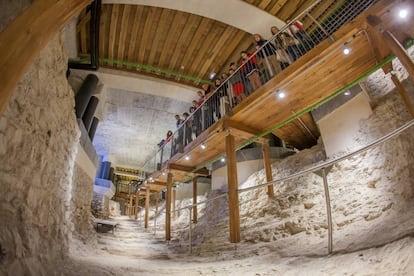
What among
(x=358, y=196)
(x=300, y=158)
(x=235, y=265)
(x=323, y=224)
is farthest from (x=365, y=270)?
(x=300, y=158)

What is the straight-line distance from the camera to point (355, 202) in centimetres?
404

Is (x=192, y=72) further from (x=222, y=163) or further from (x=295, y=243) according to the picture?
(x=295, y=243)

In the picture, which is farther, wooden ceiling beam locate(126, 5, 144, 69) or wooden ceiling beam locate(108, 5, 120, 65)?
wooden ceiling beam locate(126, 5, 144, 69)

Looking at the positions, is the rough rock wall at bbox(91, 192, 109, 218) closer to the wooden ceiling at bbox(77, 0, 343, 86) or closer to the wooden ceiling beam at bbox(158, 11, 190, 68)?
the wooden ceiling at bbox(77, 0, 343, 86)

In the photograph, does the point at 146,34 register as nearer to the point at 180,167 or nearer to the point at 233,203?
the point at 180,167

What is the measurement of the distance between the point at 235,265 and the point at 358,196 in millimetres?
2547

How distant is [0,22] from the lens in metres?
1.63

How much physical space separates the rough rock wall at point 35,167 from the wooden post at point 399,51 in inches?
168

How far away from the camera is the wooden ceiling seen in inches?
241

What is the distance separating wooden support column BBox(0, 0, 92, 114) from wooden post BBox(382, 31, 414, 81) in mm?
3771

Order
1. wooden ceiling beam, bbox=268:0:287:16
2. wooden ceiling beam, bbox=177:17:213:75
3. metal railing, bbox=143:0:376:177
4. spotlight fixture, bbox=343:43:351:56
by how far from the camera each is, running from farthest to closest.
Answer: wooden ceiling beam, bbox=177:17:213:75, wooden ceiling beam, bbox=268:0:287:16, metal railing, bbox=143:0:376:177, spotlight fixture, bbox=343:43:351:56

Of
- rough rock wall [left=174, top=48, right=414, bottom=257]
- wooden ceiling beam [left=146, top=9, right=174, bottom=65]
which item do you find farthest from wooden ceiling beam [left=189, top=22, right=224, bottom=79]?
rough rock wall [left=174, top=48, right=414, bottom=257]

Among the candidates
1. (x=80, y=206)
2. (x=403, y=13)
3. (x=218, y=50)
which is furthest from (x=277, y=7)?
(x=80, y=206)

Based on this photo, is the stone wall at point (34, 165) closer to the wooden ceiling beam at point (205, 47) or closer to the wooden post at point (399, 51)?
the wooden post at point (399, 51)
